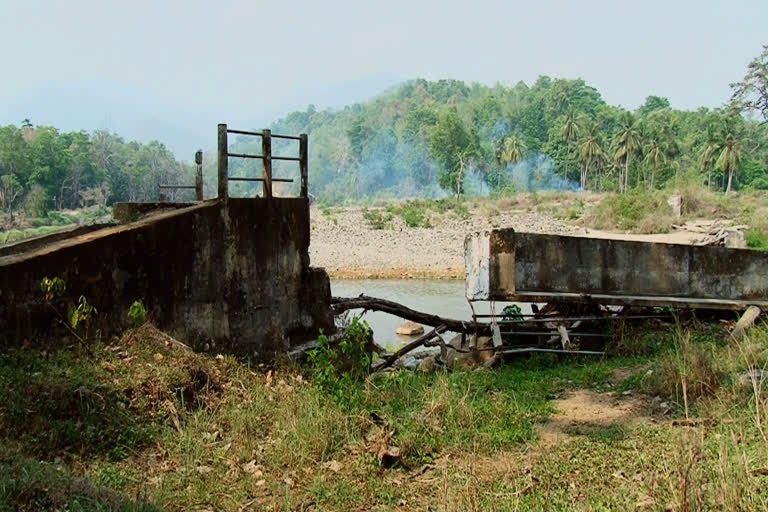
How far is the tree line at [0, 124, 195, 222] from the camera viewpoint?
46.3m

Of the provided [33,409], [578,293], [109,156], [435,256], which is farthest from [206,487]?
[109,156]

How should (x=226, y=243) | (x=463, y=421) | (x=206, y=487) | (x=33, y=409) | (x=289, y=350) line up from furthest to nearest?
(x=289, y=350), (x=226, y=243), (x=463, y=421), (x=33, y=409), (x=206, y=487)

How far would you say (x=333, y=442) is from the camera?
5.59 meters

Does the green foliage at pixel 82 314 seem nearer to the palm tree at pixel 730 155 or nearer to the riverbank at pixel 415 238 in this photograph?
the riverbank at pixel 415 238

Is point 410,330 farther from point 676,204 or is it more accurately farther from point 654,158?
point 654,158

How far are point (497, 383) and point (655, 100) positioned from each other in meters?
107

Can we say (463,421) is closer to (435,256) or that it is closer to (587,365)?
(587,365)

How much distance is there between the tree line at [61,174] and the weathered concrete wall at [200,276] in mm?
37245

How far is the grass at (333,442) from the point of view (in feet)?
13.9

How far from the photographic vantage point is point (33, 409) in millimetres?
5500

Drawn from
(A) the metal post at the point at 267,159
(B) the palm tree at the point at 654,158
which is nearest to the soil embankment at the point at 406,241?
(A) the metal post at the point at 267,159

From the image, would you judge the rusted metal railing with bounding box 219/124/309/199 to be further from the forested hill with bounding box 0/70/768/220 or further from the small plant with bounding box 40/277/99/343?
the forested hill with bounding box 0/70/768/220

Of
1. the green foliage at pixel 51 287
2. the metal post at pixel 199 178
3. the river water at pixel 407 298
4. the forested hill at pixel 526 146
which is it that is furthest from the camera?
the forested hill at pixel 526 146

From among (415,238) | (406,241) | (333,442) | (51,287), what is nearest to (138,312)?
(51,287)
